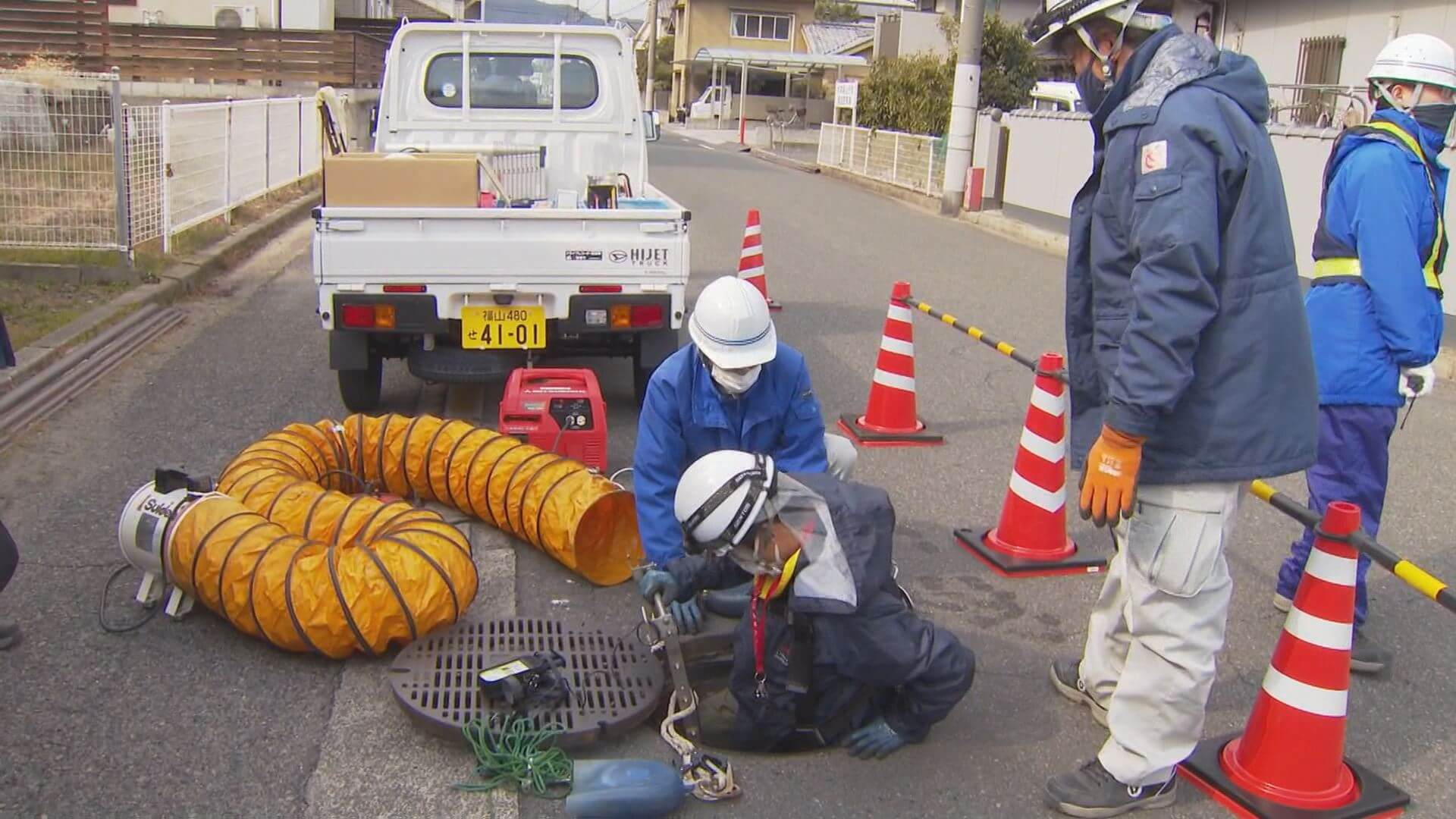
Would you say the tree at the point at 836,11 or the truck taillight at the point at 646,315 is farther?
the tree at the point at 836,11

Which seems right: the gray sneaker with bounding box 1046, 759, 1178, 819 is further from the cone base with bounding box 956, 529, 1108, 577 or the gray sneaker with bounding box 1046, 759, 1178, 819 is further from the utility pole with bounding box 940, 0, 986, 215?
the utility pole with bounding box 940, 0, 986, 215

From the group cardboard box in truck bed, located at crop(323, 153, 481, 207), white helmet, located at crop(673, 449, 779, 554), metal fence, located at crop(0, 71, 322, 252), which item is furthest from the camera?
metal fence, located at crop(0, 71, 322, 252)

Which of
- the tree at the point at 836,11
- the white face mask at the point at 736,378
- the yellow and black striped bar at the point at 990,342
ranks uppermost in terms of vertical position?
the tree at the point at 836,11

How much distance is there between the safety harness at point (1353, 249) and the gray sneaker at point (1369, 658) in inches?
49.2

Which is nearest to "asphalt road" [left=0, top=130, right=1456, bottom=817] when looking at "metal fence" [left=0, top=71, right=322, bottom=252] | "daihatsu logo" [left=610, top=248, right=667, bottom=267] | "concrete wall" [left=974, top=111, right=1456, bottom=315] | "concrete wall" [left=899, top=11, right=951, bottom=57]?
"daihatsu logo" [left=610, top=248, right=667, bottom=267]

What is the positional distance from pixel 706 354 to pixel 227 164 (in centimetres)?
1066

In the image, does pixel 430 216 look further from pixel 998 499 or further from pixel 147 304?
pixel 147 304

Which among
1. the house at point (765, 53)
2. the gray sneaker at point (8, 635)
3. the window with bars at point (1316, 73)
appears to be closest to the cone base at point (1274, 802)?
the gray sneaker at point (8, 635)

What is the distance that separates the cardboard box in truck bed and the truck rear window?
2539mm

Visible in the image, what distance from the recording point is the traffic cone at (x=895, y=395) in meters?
6.82

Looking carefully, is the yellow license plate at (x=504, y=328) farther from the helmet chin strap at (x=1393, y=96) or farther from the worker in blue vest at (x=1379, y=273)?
the helmet chin strap at (x=1393, y=96)

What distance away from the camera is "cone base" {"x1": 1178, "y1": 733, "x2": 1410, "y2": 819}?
130 inches

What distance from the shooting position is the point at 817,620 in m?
3.50

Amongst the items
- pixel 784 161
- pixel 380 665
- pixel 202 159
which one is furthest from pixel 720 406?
pixel 784 161
